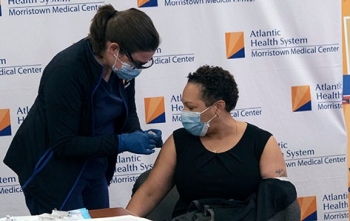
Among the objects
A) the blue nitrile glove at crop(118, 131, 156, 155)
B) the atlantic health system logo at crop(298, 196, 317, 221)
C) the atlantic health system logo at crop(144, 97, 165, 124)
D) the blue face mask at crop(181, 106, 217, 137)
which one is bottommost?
the atlantic health system logo at crop(298, 196, 317, 221)

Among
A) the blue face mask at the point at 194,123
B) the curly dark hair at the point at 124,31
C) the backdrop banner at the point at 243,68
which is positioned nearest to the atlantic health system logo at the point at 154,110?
the backdrop banner at the point at 243,68

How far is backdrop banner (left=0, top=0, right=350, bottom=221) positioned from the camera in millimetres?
3762

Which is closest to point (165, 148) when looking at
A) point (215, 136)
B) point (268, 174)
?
point (215, 136)

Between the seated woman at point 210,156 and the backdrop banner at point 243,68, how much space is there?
107cm

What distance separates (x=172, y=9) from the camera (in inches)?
152

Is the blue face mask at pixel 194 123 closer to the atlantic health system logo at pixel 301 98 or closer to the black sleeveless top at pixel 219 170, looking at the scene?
the black sleeveless top at pixel 219 170

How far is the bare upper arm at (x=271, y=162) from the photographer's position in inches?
109

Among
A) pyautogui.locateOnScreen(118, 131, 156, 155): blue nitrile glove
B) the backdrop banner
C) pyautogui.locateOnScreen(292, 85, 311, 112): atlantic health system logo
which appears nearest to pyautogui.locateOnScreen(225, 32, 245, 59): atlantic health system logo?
the backdrop banner

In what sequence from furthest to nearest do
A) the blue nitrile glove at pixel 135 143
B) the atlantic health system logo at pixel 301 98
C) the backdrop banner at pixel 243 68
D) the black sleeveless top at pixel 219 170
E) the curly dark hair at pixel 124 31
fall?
the atlantic health system logo at pixel 301 98, the backdrop banner at pixel 243 68, the black sleeveless top at pixel 219 170, the blue nitrile glove at pixel 135 143, the curly dark hair at pixel 124 31

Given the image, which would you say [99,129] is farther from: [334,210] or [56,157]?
[334,210]

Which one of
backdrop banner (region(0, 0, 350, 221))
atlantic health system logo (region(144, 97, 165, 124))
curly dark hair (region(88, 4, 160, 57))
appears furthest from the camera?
atlantic health system logo (region(144, 97, 165, 124))

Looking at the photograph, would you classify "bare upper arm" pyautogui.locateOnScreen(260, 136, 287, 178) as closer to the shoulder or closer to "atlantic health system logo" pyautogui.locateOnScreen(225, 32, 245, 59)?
the shoulder

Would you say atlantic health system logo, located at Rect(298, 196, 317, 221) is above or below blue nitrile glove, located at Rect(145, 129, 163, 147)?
below

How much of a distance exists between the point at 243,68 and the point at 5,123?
4.37ft
